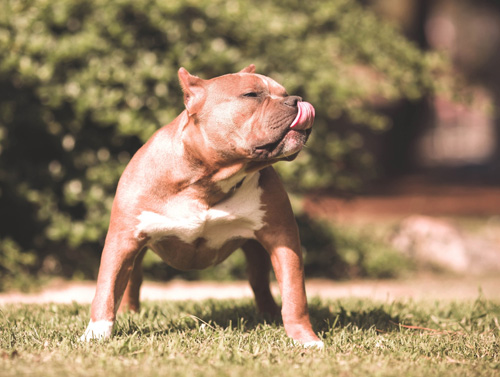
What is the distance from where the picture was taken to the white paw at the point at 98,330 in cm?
370

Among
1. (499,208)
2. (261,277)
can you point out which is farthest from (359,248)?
(499,208)

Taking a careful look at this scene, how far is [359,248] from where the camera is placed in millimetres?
8258

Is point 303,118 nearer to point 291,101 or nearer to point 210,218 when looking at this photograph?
point 291,101

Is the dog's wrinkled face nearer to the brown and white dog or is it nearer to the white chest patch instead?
the brown and white dog

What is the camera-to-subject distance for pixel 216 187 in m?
3.85

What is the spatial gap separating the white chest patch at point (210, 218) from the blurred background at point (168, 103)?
313cm

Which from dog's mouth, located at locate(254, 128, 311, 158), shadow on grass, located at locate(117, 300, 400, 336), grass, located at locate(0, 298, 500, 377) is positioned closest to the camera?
grass, located at locate(0, 298, 500, 377)

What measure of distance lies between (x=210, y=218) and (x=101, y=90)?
11.9 feet

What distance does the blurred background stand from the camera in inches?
275

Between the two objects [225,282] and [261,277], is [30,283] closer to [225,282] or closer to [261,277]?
[225,282]

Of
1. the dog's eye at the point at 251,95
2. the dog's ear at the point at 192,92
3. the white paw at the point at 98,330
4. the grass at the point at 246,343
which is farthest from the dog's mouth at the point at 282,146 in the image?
the white paw at the point at 98,330

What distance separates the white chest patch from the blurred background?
3.13 metres

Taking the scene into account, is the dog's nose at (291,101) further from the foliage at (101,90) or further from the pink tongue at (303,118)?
the foliage at (101,90)

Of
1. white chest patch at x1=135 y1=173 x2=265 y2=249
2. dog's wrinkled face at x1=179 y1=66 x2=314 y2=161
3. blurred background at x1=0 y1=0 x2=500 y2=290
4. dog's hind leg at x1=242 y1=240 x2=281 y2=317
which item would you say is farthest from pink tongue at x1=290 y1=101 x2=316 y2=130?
blurred background at x1=0 y1=0 x2=500 y2=290
